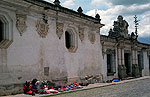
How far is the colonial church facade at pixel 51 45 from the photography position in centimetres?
1070

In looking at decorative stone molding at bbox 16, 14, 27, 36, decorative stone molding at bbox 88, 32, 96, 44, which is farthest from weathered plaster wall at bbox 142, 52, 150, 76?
decorative stone molding at bbox 16, 14, 27, 36

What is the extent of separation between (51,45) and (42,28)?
1.28m

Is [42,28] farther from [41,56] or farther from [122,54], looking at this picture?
[122,54]

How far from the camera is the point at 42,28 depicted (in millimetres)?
12695

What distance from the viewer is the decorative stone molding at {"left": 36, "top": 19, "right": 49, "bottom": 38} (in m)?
12.4

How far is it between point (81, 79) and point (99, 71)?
288 centimetres

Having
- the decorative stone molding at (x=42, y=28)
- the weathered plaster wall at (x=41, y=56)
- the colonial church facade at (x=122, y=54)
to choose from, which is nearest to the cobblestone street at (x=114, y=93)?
the weathered plaster wall at (x=41, y=56)

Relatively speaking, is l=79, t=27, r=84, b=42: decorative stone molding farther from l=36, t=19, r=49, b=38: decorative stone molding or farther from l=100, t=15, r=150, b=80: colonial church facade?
l=36, t=19, r=49, b=38: decorative stone molding

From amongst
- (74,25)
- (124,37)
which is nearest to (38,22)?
(74,25)

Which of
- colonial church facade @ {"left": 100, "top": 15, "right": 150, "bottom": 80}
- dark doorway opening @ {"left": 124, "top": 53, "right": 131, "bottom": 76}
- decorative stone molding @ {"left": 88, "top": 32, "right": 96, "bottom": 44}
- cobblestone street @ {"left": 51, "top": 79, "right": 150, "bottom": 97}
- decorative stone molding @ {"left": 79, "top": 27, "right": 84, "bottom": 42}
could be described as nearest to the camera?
cobblestone street @ {"left": 51, "top": 79, "right": 150, "bottom": 97}

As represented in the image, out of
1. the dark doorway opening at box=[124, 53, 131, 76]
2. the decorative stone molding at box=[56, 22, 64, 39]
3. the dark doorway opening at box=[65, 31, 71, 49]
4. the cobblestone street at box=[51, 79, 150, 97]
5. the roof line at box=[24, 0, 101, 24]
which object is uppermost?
the roof line at box=[24, 0, 101, 24]

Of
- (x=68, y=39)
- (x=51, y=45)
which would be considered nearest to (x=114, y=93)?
(x=51, y=45)

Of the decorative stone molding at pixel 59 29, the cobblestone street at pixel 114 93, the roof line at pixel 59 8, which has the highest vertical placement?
the roof line at pixel 59 8

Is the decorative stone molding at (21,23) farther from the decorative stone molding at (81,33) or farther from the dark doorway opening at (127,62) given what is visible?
the dark doorway opening at (127,62)
